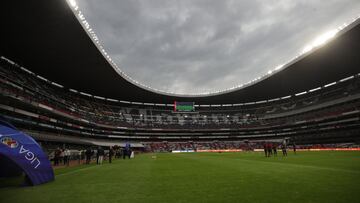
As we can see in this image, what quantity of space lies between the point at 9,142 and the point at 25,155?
66 centimetres

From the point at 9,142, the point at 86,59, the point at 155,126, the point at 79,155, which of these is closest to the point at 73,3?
the point at 86,59

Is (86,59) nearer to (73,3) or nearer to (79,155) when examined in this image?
(73,3)

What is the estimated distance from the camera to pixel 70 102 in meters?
63.3

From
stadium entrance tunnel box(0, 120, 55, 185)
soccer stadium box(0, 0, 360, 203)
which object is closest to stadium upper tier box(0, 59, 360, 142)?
soccer stadium box(0, 0, 360, 203)

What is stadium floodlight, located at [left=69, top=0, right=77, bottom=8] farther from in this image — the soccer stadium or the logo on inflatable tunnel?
the logo on inflatable tunnel

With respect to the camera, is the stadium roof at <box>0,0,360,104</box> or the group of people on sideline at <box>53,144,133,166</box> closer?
the group of people on sideline at <box>53,144,133,166</box>

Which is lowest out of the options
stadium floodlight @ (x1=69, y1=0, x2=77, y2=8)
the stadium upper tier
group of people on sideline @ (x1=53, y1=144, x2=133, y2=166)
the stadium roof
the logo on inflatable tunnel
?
group of people on sideline @ (x1=53, y1=144, x2=133, y2=166)

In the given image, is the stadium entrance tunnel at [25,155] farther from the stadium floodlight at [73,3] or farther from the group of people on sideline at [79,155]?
the stadium floodlight at [73,3]

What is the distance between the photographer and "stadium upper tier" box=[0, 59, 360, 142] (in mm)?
43844

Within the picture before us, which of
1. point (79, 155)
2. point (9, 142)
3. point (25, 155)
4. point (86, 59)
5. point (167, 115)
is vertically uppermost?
point (86, 59)

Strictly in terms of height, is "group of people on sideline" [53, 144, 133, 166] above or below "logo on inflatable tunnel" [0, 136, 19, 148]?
below

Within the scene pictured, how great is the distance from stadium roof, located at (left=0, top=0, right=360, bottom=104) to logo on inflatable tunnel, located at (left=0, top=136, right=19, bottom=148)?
89.1ft

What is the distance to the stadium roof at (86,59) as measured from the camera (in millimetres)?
32656

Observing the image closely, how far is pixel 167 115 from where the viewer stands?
9669 centimetres
